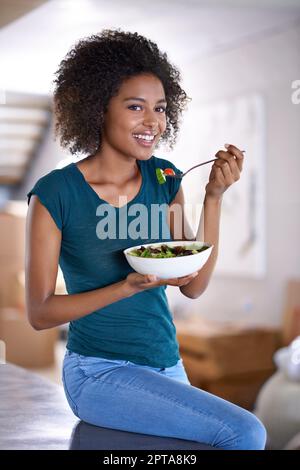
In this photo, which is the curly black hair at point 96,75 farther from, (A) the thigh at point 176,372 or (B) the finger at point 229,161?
(A) the thigh at point 176,372

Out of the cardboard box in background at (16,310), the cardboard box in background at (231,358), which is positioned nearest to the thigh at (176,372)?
the cardboard box in background at (231,358)

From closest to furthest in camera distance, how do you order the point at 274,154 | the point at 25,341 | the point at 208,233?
1. the point at 208,233
2. the point at 274,154
3. the point at 25,341

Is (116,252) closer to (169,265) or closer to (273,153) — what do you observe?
(169,265)

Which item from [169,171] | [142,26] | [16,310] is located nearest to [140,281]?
[169,171]

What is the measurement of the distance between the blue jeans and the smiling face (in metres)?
0.40

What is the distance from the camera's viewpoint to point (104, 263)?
4.10ft

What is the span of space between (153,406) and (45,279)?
289 mm

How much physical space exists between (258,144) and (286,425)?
1.73 meters

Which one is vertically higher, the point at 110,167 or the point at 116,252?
the point at 110,167

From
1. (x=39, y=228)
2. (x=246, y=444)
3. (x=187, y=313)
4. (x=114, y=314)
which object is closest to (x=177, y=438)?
(x=246, y=444)

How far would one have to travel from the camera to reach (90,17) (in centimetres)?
358

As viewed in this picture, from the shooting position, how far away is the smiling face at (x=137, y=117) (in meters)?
1.26

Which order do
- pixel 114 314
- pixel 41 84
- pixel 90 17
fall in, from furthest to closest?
pixel 41 84, pixel 90 17, pixel 114 314
